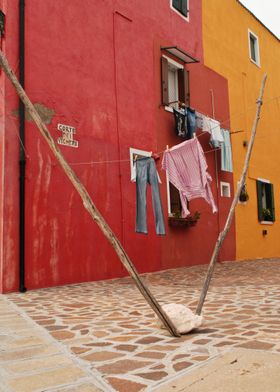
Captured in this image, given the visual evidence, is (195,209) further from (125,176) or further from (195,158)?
(195,158)

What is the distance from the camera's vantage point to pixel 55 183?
8375 mm

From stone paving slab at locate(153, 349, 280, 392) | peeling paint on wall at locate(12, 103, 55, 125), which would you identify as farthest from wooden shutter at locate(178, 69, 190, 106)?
stone paving slab at locate(153, 349, 280, 392)

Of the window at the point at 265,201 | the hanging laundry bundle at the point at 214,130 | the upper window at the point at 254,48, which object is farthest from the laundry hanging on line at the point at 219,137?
the upper window at the point at 254,48

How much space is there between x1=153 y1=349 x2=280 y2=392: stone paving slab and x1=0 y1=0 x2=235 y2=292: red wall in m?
5.16

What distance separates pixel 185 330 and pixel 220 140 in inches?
348

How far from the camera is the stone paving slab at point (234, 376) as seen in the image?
105 inches

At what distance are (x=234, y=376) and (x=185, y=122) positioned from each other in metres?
9.04

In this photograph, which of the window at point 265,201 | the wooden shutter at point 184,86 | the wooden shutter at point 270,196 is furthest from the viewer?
the wooden shutter at point 270,196

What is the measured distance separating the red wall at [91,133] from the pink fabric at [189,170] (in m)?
2.05

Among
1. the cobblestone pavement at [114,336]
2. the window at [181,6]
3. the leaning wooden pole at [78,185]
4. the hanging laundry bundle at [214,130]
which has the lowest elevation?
the cobblestone pavement at [114,336]

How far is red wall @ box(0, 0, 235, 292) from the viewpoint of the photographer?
26.2 feet

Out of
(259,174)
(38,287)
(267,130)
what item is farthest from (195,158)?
(267,130)

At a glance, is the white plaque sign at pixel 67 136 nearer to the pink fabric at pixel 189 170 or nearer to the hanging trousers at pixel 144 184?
the hanging trousers at pixel 144 184

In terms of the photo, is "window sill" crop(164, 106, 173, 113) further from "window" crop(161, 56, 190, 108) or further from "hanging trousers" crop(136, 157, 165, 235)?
→ "hanging trousers" crop(136, 157, 165, 235)
